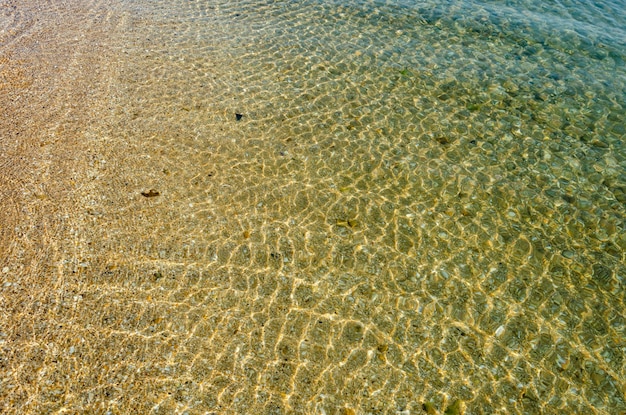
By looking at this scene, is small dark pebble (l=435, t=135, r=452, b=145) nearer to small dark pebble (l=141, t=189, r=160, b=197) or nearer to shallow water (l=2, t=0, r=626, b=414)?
shallow water (l=2, t=0, r=626, b=414)

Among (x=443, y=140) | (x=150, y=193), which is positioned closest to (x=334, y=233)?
(x=150, y=193)

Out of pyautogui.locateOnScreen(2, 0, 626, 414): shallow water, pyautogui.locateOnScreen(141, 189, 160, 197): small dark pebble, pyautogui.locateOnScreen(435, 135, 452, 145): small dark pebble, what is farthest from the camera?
pyautogui.locateOnScreen(435, 135, 452, 145): small dark pebble

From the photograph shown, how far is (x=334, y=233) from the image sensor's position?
5621mm

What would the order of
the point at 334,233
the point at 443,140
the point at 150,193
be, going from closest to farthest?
1. the point at 334,233
2. the point at 150,193
3. the point at 443,140

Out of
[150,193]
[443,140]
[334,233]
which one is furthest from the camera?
[443,140]

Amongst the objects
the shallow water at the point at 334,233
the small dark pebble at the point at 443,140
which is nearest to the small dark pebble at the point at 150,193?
the shallow water at the point at 334,233

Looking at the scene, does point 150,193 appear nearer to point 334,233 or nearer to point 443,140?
point 334,233

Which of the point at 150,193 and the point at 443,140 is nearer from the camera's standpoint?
the point at 150,193

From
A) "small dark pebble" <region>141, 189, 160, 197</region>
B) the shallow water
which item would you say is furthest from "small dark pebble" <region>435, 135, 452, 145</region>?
"small dark pebble" <region>141, 189, 160, 197</region>

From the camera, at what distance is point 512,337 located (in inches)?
185

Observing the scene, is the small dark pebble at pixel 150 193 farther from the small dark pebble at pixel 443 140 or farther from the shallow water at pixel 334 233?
the small dark pebble at pixel 443 140

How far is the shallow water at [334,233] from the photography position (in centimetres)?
423

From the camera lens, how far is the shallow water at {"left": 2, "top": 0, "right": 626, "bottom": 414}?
423 centimetres

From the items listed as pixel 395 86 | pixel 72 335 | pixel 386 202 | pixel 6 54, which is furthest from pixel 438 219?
pixel 6 54
